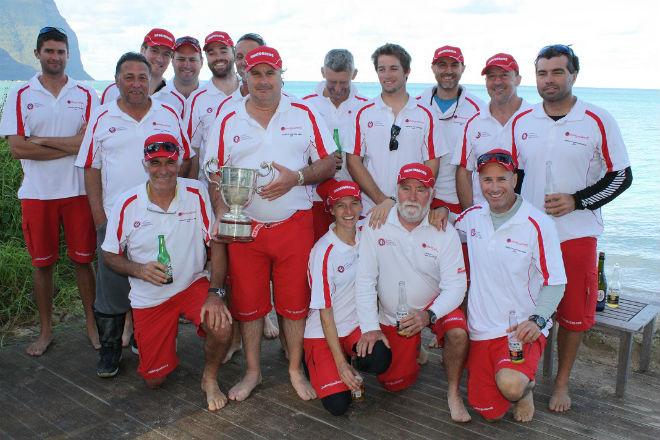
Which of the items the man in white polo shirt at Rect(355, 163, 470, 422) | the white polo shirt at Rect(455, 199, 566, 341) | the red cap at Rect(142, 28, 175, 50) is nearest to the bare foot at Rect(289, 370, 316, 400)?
the man in white polo shirt at Rect(355, 163, 470, 422)

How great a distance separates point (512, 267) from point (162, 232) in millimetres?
2381

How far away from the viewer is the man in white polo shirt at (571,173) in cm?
412

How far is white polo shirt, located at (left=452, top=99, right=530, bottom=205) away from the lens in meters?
4.70

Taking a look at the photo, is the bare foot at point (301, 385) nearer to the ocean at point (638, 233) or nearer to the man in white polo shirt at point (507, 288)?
the man in white polo shirt at point (507, 288)

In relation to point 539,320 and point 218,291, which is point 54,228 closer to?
point 218,291

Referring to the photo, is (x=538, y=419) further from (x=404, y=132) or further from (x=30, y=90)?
(x=30, y=90)

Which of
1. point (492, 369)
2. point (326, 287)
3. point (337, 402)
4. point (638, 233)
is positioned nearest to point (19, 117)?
point (326, 287)

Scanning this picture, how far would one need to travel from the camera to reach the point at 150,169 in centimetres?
419

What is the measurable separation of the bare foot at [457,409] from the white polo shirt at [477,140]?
4.77ft

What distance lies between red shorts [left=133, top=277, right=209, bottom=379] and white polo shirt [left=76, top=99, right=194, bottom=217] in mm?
893

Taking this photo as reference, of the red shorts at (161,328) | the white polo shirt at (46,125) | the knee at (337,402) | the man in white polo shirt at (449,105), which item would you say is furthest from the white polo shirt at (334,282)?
the white polo shirt at (46,125)

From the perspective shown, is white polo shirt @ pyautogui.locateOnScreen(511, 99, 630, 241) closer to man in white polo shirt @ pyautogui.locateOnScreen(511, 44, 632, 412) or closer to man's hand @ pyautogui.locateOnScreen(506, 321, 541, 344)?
man in white polo shirt @ pyautogui.locateOnScreen(511, 44, 632, 412)

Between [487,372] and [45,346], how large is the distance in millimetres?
3599

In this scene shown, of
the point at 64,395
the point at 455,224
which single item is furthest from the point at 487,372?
the point at 64,395
